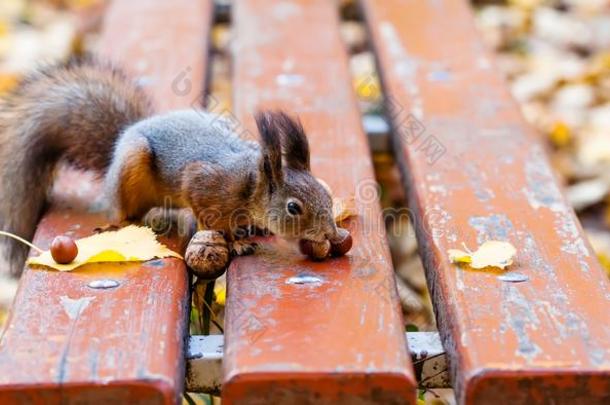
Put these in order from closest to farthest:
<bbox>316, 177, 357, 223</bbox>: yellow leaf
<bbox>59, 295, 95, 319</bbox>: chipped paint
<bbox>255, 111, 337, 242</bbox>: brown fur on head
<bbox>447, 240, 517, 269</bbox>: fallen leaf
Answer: <bbox>59, 295, 95, 319</bbox>: chipped paint
<bbox>447, 240, 517, 269</bbox>: fallen leaf
<bbox>255, 111, 337, 242</bbox>: brown fur on head
<bbox>316, 177, 357, 223</bbox>: yellow leaf

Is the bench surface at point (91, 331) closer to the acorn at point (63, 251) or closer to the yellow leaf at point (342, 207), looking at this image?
the acorn at point (63, 251)

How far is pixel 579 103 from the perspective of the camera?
3410 millimetres

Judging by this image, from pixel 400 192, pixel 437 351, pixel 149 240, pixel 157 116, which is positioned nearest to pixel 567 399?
pixel 437 351

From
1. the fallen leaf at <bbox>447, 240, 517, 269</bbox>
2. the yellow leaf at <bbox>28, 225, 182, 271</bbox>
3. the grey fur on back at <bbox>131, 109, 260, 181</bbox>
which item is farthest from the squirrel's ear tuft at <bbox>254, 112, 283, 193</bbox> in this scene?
the fallen leaf at <bbox>447, 240, 517, 269</bbox>

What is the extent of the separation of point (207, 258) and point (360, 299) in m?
0.29

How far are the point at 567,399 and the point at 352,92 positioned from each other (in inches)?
44.8

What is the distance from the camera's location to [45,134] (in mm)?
2037

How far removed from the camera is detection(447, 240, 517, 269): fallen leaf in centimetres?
159

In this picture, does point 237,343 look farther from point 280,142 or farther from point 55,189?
point 55,189

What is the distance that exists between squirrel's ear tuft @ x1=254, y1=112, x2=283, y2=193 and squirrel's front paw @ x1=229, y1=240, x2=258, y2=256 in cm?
11

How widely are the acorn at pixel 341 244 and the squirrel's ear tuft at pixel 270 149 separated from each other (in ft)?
0.56

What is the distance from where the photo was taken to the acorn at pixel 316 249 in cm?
165

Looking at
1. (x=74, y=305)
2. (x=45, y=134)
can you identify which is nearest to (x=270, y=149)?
(x=74, y=305)

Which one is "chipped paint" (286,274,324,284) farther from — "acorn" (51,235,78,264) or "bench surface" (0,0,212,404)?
"acorn" (51,235,78,264)
